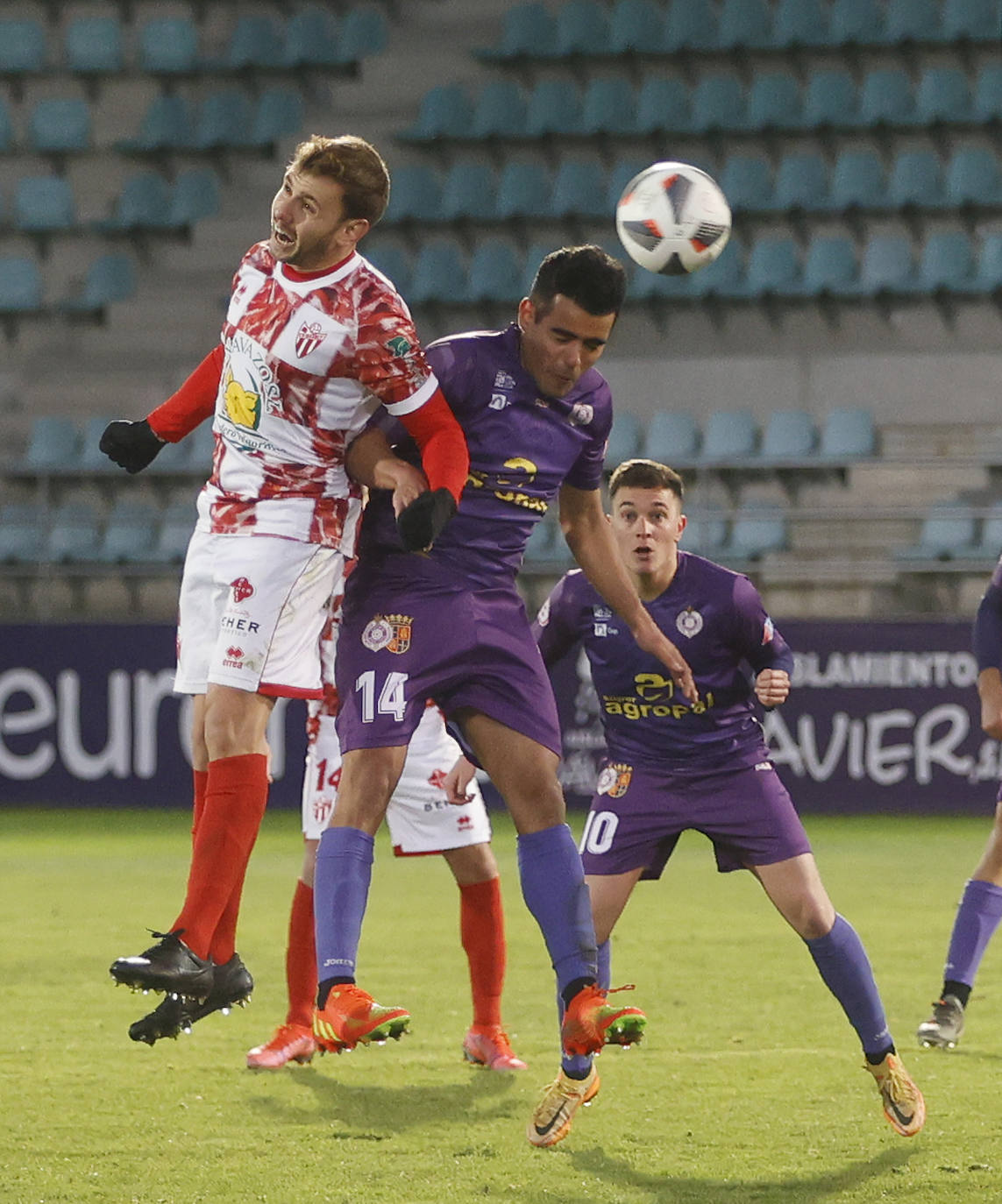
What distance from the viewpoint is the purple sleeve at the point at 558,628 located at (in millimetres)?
5227

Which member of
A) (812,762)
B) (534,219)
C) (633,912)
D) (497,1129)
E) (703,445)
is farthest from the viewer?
(534,219)

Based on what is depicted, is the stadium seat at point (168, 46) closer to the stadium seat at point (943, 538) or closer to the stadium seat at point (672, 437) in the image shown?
the stadium seat at point (672, 437)

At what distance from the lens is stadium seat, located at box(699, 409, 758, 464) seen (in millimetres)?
14547

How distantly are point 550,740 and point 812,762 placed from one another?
8.05m

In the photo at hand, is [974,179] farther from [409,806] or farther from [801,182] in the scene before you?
[409,806]

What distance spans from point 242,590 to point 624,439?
410 inches

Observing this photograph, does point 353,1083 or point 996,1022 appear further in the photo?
point 996,1022

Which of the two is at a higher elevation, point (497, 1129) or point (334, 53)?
point (334, 53)

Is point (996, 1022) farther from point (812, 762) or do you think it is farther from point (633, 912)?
point (812, 762)

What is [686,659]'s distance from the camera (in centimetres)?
513

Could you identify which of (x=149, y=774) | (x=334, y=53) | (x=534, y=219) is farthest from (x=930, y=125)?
(x=149, y=774)

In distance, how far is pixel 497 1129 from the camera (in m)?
4.70

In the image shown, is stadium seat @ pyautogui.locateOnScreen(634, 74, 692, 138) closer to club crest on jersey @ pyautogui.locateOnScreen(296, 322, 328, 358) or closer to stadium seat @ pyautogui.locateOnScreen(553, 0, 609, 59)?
stadium seat @ pyautogui.locateOnScreen(553, 0, 609, 59)

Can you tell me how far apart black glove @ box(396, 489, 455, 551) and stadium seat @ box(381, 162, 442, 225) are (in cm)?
1255
